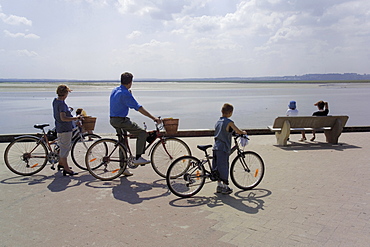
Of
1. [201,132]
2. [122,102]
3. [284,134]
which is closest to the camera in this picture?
[122,102]

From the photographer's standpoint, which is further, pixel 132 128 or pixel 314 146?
pixel 314 146

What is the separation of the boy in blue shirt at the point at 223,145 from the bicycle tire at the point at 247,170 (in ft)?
0.78

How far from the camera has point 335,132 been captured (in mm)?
10133

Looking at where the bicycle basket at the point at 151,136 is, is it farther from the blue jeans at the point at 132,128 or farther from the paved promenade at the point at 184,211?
the paved promenade at the point at 184,211

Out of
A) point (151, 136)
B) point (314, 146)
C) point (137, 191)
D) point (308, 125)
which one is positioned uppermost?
point (151, 136)

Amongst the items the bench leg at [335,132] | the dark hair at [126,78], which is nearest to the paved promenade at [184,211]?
the dark hair at [126,78]

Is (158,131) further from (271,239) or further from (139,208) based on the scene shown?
(271,239)

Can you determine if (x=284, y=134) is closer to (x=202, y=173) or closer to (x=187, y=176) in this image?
(x=202, y=173)

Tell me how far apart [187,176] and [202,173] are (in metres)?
0.24

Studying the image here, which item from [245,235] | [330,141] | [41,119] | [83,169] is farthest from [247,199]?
[41,119]

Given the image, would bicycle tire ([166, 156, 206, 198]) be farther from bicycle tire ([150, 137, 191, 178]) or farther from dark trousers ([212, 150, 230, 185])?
bicycle tire ([150, 137, 191, 178])

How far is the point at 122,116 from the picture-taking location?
6398mm

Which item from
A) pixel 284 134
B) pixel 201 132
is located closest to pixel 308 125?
pixel 284 134

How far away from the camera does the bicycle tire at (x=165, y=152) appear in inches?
265
